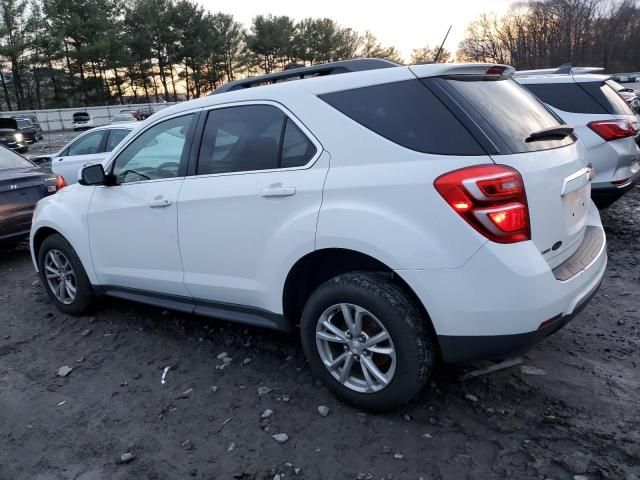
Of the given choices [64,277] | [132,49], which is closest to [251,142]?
[64,277]

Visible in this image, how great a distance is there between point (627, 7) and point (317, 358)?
101770 millimetres

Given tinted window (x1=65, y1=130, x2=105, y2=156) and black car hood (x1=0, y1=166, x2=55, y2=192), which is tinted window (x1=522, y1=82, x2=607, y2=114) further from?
tinted window (x1=65, y1=130, x2=105, y2=156)

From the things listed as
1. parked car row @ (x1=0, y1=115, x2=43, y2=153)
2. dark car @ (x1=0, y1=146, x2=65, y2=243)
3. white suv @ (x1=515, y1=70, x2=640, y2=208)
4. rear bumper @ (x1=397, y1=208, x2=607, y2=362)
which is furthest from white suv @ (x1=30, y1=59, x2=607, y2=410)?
parked car row @ (x1=0, y1=115, x2=43, y2=153)

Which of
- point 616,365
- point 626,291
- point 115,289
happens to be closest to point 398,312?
point 616,365

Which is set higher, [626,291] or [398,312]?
[398,312]

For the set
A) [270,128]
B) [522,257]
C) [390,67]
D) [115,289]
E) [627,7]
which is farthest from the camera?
[627,7]

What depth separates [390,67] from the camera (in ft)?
9.37

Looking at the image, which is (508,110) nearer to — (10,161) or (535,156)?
(535,156)

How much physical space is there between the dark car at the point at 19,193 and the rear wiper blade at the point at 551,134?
5595 millimetres

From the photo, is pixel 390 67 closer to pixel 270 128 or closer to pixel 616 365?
pixel 270 128

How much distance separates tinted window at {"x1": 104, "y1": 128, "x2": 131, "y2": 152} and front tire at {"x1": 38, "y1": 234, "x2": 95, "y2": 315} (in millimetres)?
5164

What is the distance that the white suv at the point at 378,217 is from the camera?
92.4 inches

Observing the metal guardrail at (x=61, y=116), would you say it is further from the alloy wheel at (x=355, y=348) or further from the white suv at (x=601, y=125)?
the alloy wheel at (x=355, y=348)

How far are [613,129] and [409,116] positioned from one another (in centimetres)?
416
